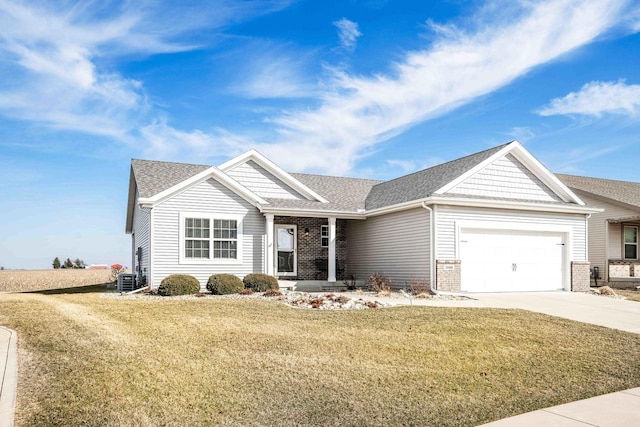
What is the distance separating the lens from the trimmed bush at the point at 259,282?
18766 mm

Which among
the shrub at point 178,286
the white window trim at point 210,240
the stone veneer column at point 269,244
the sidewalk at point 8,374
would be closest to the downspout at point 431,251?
the stone veneer column at point 269,244

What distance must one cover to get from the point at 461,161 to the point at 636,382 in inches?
567

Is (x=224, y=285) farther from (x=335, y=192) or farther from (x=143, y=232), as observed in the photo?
(x=335, y=192)

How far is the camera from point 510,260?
20.3 metres

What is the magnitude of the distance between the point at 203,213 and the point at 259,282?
140 inches

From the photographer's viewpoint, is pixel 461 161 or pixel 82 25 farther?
pixel 461 161

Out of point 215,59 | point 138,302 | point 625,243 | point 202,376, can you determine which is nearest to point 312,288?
point 138,302

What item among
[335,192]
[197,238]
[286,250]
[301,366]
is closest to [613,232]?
[335,192]

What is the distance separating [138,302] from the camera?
1555 cm

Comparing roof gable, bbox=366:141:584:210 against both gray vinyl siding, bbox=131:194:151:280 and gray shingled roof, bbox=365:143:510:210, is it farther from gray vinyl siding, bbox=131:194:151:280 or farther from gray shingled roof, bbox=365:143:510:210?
gray vinyl siding, bbox=131:194:151:280

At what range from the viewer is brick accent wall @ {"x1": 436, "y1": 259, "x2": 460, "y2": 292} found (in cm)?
1866

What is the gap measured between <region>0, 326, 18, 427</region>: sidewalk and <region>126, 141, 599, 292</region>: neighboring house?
9429 millimetres

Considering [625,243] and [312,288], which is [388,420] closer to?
[312,288]

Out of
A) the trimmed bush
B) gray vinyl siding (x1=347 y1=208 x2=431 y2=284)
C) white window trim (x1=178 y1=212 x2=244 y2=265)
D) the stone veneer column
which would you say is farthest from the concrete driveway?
white window trim (x1=178 y1=212 x2=244 y2=265)
